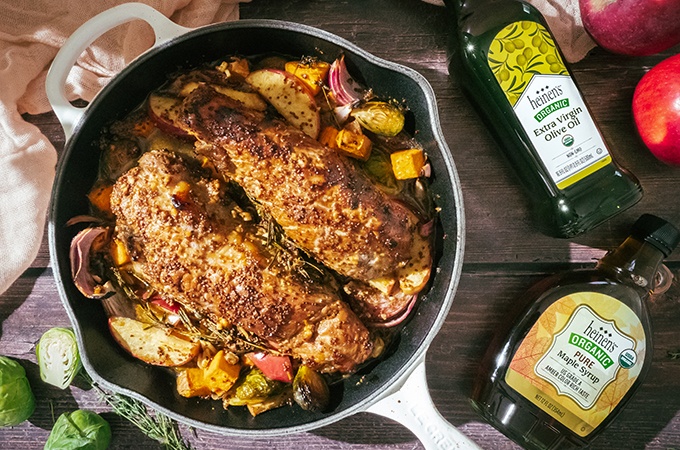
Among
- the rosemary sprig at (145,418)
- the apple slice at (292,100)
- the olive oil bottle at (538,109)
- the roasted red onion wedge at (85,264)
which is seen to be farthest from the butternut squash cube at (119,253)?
the olive oil bottle at (538,109)

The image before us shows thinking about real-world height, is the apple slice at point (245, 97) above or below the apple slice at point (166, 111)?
above

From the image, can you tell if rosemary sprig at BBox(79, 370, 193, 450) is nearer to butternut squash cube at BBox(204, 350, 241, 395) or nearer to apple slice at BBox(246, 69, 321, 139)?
butternut squash cube at BBox(204, 350, 241, 395)

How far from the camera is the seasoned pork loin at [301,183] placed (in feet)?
6.22

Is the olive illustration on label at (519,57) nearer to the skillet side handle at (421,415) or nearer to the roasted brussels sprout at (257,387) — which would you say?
the skillet side handle at (421,415)

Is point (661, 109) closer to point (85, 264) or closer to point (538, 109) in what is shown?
point (538, 109)

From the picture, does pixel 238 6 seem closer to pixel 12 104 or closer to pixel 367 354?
pixel 12 104

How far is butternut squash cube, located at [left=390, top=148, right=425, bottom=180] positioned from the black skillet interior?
47 mm

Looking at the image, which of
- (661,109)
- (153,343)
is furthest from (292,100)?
(661,109)

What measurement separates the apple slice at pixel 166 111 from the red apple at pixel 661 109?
1707mm

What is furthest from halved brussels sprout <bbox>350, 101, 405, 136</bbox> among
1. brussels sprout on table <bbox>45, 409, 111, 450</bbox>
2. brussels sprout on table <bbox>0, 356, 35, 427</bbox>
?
brussels sprout on table <bbox>0, 356, 35, 427</bbox>

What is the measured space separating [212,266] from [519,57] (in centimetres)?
126

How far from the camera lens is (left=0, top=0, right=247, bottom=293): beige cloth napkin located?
2.24 m

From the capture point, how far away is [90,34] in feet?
6.35

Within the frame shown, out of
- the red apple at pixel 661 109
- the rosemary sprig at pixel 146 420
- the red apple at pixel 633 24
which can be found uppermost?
the red apple at pixel 633 24
